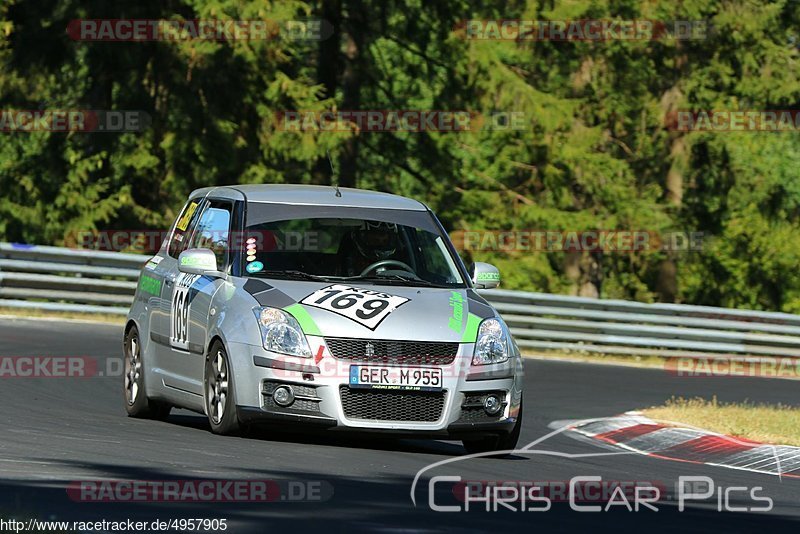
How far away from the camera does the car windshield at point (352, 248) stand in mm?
11047

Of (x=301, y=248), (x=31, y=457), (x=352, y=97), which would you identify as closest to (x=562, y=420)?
(x=301, y=248)

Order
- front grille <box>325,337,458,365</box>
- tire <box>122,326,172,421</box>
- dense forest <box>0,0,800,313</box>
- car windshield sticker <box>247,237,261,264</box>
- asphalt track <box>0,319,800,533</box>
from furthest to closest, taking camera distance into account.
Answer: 1. dense forest <box>0,0,800,313</box>
2. tire <box>122,326,172,421</box>
3. car windshield sticker <box>247,237,261,264</box>
4. front grille <box>325,337,458,365</box>
5. asphalt track <box>0,319,800,533</box>

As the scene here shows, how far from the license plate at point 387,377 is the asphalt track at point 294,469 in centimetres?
44

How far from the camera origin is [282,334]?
10227 mm

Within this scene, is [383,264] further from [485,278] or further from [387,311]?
[387,311]

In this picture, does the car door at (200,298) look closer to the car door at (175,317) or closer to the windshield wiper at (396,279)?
the car door at (175,317)

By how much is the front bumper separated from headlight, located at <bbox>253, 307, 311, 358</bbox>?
0.17ft

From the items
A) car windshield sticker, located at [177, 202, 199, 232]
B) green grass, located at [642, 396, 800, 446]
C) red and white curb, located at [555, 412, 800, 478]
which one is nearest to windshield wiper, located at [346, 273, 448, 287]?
car windshield sticker, located at [177, 202, 199, 232]

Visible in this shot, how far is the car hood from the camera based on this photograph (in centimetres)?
1016

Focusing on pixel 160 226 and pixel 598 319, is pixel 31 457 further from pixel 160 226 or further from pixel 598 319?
pixel 160 226

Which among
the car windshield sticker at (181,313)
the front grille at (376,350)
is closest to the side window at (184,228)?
the car windshield sticker at (181,313)

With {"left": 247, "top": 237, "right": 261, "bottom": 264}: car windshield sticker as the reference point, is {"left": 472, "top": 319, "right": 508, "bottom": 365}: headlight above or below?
below

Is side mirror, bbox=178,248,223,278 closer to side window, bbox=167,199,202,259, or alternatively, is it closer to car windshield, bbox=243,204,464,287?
car windshield, bbox=243,204,464,287

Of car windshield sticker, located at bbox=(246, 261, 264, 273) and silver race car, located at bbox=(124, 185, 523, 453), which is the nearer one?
silver race car, located at bbox=(124, 185, 523, 453)
